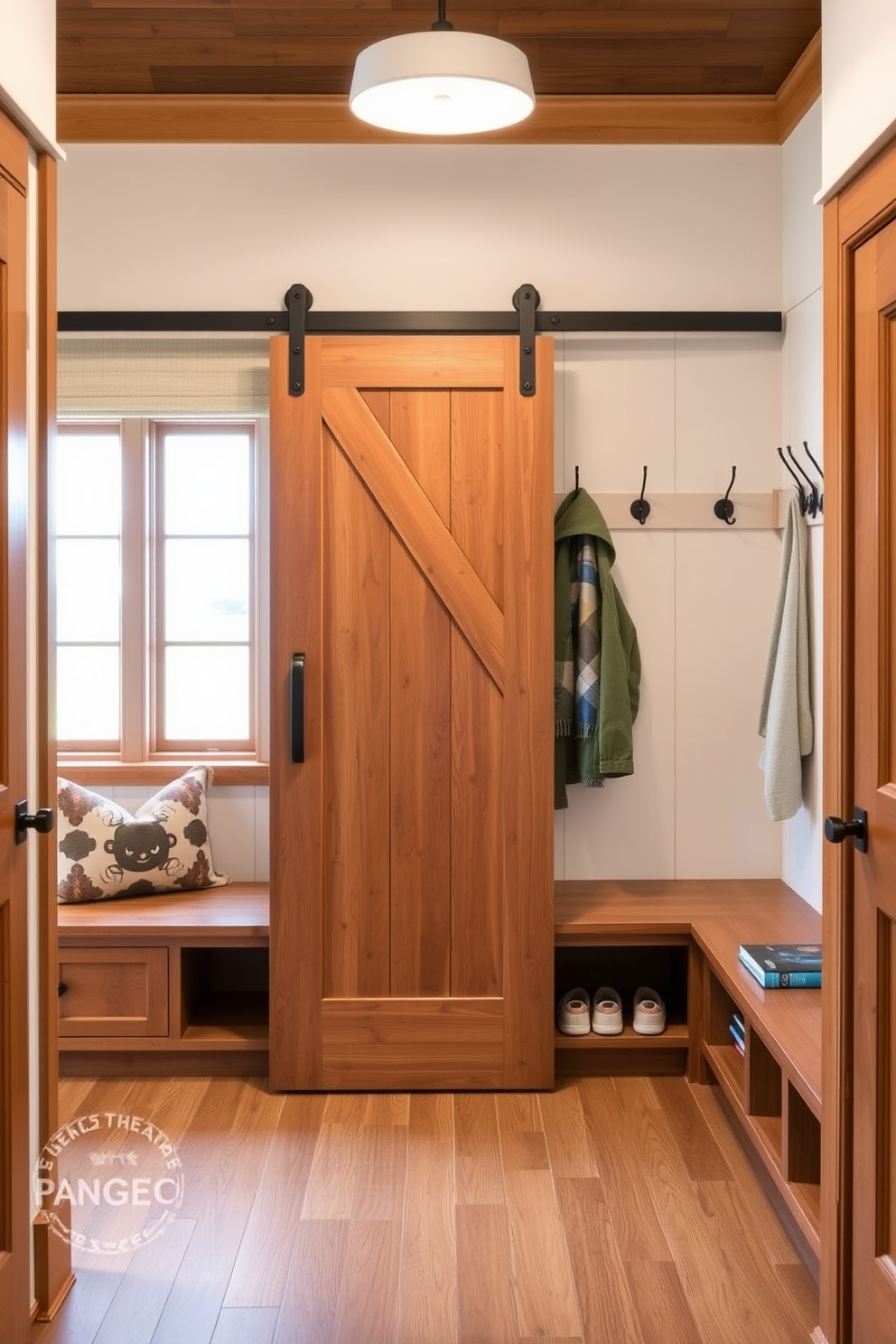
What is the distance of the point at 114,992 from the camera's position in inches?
135

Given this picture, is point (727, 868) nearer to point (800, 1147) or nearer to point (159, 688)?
point (800, 1147)

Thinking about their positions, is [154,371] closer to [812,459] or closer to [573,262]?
[573,262]

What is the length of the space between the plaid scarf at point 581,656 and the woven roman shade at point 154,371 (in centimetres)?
119

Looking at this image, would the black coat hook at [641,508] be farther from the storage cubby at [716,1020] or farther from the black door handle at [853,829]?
the black door handle at [853,829]

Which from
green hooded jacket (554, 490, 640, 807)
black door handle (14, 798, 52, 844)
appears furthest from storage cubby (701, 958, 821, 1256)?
black door handle (14, 798, 52, 844)

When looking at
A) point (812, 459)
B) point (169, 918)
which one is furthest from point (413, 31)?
→ point (169, 918)

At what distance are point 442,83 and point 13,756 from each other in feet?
5.19

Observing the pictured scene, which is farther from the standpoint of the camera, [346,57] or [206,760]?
[206,760]

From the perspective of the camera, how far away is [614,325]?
365 cm

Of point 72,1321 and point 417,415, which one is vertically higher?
point 417,415

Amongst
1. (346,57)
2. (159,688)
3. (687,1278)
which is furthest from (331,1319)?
(346,57)

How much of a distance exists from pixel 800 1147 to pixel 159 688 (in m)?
2.37

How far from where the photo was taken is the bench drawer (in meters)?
3.39

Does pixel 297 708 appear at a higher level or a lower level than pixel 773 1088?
higher
